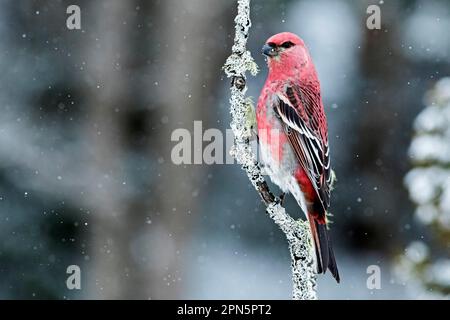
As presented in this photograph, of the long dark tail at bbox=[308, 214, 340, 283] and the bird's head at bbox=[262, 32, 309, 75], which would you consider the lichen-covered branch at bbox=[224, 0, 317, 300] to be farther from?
the bird's head at bbox=[262, 32, 309, 75]

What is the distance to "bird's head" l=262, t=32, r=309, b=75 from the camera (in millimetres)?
2625

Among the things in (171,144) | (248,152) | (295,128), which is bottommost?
(248,152)

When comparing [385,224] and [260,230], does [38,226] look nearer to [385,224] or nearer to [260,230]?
[260,230]

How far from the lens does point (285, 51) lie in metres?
2.76

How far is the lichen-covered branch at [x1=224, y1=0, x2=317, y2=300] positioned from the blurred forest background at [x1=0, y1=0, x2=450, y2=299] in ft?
14.0

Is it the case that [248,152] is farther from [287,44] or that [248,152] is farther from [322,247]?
[287,44]

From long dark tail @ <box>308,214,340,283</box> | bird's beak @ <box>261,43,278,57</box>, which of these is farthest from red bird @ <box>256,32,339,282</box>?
long dark tail @ <box>308,214,340,283</box>

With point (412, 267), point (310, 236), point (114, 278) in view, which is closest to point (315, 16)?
point (114, 278)

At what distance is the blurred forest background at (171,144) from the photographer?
6734 millimetres

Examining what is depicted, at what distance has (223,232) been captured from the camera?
7.98 meters

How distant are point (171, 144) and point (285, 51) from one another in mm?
4366

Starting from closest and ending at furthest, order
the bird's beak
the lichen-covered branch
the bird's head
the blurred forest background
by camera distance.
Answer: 1. the lichen-covered branch
2. the bird's head
3. the bird's beak
4. the blurred forest background

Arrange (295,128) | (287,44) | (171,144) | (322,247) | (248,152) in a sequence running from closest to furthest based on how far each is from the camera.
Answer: (248,152) < (322,247) < (287,44) < (295,128) < (171,144)

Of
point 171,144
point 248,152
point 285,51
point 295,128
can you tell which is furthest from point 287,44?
point 171,144
